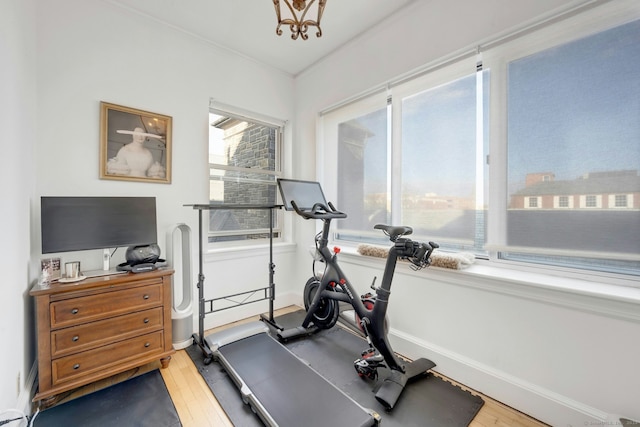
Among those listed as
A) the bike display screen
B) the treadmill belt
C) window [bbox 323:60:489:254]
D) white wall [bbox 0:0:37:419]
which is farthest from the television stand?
window [bbox 323:60:489:254]

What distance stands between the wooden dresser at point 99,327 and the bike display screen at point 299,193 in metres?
1.15

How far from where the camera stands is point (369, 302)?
7.31 ft

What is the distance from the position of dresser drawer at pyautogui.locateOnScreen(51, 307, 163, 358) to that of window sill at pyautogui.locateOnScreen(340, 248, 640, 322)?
227 centimetres

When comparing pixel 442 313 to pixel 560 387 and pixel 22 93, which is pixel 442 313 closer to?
pixel 560 387

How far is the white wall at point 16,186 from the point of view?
135 centimetres

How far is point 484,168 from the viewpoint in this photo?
2.07 meters

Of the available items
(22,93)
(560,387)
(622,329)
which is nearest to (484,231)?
(622,329)

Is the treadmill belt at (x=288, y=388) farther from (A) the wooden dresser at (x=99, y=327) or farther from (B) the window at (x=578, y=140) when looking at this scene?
(B) the window at (x=578, y=140)

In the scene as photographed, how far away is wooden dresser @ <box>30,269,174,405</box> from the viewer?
67.3 inches

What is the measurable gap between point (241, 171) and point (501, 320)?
2935mm

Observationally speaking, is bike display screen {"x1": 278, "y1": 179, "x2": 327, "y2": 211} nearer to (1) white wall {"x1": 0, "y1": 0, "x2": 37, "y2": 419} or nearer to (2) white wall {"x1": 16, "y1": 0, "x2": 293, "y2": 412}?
(2) white wall {"x1": 16, "y1": 0, "x2": 293, "y2": 412}

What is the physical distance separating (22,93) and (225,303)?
2.41m

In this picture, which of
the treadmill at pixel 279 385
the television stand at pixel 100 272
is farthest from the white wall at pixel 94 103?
the treadmill at pixel 279 385

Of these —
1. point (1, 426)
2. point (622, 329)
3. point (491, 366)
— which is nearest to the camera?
point (1, 426)
